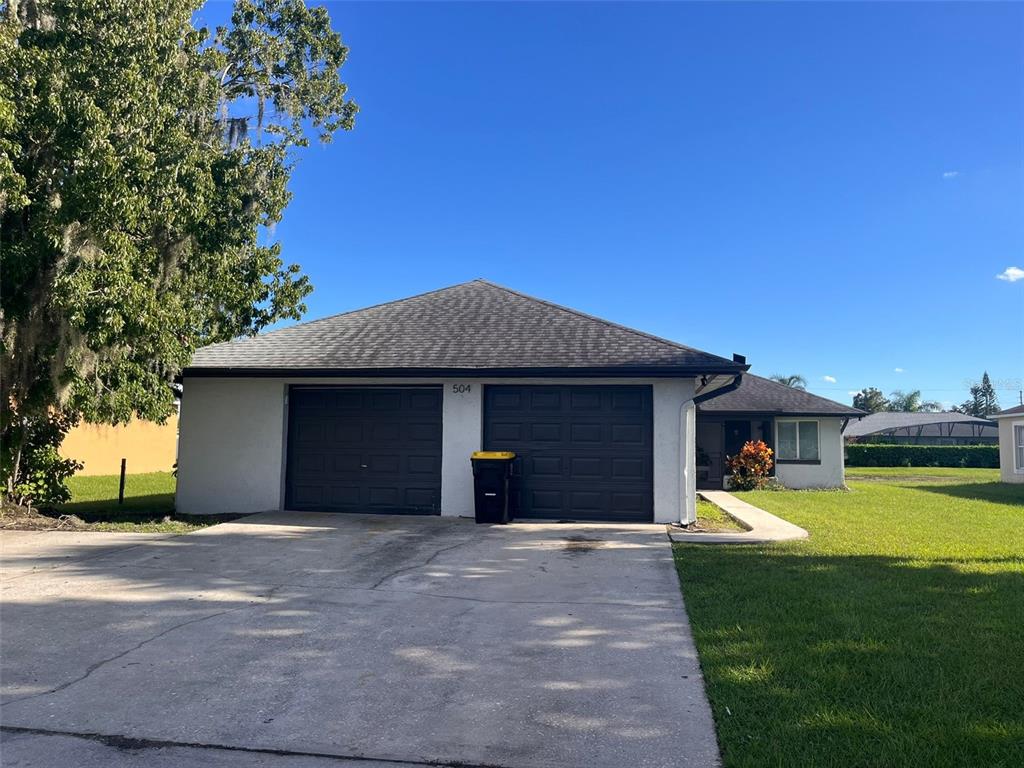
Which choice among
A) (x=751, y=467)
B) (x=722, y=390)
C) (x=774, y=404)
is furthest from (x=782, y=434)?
(x=722, y=390)

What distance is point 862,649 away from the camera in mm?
4777

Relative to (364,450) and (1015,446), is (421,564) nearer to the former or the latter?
(364,450)

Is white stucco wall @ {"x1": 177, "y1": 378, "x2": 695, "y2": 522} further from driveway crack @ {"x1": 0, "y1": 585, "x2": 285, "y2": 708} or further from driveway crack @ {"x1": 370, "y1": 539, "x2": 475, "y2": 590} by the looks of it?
driveway crack @ {"x1": 0, "y1": 585, "x2": 285, "y2": 708}

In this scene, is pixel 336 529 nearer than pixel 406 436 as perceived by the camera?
Yes

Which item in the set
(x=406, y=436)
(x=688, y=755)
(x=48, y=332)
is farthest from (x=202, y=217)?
(x=688, y=755)

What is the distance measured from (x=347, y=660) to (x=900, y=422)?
61.4m

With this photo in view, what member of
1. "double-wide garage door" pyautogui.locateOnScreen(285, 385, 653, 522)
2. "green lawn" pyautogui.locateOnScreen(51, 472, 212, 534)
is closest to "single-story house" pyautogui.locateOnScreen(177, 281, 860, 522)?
"double-wide garage door" pyautogui.locateOnScreen(285, 385, 653, 522)

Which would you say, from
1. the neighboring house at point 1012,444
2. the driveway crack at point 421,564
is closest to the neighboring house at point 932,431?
the neighboring house at point 1012,444

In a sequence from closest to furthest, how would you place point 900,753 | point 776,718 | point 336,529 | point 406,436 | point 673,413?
point 900,753
point 776,718
point 336,529
point 673,413
point 406,436

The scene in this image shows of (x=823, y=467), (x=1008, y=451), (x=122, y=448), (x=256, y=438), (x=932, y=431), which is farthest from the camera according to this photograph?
(x=932, y=431)

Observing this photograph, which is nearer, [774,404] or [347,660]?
[347,660]

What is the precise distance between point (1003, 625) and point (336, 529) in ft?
27.0

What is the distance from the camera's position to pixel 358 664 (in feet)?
15.3

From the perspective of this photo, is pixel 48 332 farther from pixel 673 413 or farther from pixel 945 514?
pixel 945 514
